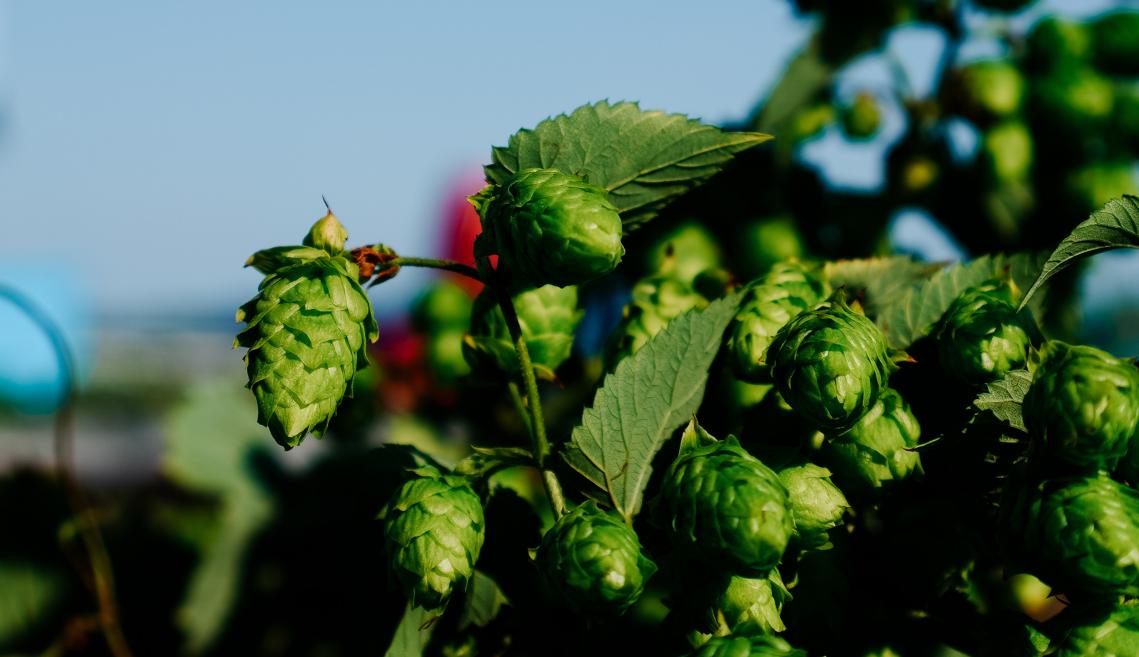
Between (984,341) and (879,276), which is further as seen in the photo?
(879,276)

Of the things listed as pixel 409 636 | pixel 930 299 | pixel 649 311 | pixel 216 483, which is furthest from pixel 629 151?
pixel 216 483

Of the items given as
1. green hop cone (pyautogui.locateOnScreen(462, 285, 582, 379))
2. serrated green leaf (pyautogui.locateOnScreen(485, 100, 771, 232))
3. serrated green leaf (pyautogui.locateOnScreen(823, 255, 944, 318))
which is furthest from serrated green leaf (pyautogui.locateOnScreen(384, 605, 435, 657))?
serrated green leaf (pyautogui.locateOnScreen(823, 255, 944, 318))

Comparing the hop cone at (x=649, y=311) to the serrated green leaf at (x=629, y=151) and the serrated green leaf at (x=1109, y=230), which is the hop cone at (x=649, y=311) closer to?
the serrated green leaf at (x=629, y=151)

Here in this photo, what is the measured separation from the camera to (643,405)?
0.61 meters

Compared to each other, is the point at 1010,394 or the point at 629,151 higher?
the point at 629,151

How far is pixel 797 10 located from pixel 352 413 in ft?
2.65

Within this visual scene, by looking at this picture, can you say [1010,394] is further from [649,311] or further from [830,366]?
[649,311]

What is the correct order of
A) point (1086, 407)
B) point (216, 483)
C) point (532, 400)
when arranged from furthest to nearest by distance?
point (216, 483), point (532, 400), point (1086, 407)

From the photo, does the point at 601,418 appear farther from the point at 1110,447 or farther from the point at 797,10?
the point at 797,10

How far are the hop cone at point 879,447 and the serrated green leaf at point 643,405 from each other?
3.9 inches

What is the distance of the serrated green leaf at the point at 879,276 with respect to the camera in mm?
750

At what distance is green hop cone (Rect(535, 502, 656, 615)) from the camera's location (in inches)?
19.1

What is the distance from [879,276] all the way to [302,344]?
480 millimetres

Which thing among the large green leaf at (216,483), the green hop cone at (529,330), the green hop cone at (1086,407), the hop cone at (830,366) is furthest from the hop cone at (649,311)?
the large green leaf at (216,483)
